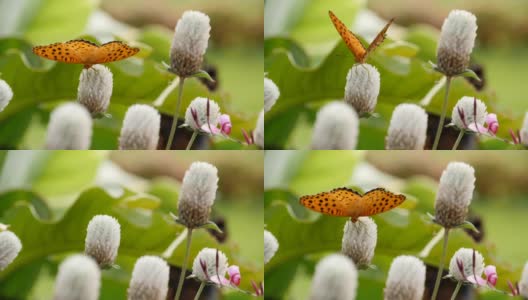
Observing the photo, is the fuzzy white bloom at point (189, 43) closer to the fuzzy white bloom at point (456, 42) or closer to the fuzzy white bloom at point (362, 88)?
the fuzzy white bloom at point (362, 88)

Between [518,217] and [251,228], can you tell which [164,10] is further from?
[518,217]

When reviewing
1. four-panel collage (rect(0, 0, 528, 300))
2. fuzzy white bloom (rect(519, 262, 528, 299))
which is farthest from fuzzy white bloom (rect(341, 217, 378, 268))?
fuzzy white bloom (rect(519, 262, 528, 299))

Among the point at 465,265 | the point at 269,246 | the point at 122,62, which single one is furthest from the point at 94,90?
the point at 465,265

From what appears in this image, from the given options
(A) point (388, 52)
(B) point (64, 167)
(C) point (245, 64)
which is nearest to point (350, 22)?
(A) point (388, 52)

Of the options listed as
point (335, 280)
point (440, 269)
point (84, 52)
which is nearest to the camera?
point (335, 280)

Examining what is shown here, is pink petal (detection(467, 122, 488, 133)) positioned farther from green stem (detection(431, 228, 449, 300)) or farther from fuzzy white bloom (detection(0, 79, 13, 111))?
fuzzy white bloom (detection(0, 79, 13, 111))

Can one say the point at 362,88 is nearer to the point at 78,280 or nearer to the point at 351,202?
the point at 351,202

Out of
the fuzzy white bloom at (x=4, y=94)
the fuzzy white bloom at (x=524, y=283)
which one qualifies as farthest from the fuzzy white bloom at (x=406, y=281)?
the fuzzy white bloom at (x=4, y=94)

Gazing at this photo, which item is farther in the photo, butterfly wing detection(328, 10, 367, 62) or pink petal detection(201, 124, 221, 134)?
pink petal detection(201, 124, 221, 134)
